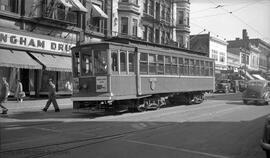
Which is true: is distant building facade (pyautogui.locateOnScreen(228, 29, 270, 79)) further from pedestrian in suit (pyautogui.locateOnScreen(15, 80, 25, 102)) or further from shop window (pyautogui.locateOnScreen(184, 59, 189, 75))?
pedestrian in suit (pyautogui.locateOnScreen(15, 80, 25, 102))

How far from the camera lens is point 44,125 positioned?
496 inches

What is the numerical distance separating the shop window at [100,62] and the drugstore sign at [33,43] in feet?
29.5

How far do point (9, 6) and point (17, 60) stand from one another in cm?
414

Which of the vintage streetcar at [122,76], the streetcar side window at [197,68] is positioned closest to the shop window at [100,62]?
the vintage streetcar at [122,76]

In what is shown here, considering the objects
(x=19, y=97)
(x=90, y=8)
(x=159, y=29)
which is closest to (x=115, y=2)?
(x=90, y=8)

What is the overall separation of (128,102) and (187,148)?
8651 mm

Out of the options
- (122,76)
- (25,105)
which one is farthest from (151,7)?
(122,76)

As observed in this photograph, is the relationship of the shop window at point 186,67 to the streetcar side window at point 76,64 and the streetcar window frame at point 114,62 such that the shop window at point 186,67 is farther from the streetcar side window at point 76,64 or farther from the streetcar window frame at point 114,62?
the streetcar side window at point 76,64

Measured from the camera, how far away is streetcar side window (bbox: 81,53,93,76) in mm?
16062

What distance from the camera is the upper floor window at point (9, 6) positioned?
75.9ft

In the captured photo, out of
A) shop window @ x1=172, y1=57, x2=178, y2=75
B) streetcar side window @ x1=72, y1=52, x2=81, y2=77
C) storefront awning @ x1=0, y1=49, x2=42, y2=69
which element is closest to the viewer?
streetcar side window @ x1=72, y1=52, x2=81, y2=77

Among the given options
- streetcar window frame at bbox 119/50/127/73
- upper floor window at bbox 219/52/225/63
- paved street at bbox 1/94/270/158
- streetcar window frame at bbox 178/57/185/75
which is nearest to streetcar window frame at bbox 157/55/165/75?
streetcar window frame at bbox 178/57/185/75

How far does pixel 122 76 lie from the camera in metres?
16.2

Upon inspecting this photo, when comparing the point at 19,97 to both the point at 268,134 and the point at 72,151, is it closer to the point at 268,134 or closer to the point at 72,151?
the point at 72,151
